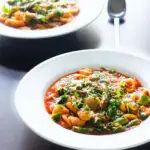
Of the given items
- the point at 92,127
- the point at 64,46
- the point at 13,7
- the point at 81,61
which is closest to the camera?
the point at 92,127

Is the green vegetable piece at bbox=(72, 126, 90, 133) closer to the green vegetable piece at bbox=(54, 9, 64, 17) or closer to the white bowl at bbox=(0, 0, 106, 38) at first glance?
the white bowl at bbox=(0, 0, 106, 38)

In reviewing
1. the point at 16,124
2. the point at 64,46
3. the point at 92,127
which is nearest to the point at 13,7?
the point at 64,46

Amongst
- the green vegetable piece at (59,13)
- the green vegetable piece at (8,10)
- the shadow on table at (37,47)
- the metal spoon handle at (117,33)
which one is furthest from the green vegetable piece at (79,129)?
the green vegetable piece at (8,10)

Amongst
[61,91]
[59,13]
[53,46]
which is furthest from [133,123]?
[59,13]

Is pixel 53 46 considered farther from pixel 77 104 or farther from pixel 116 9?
pixel 77 104

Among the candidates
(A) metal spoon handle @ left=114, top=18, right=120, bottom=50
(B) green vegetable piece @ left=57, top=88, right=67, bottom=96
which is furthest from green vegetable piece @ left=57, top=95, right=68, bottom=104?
(A) metal spoon handle @ left=114, top=18, right=120, bottom=50

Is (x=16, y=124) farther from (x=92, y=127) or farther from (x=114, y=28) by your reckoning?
(x=114, y=28)
